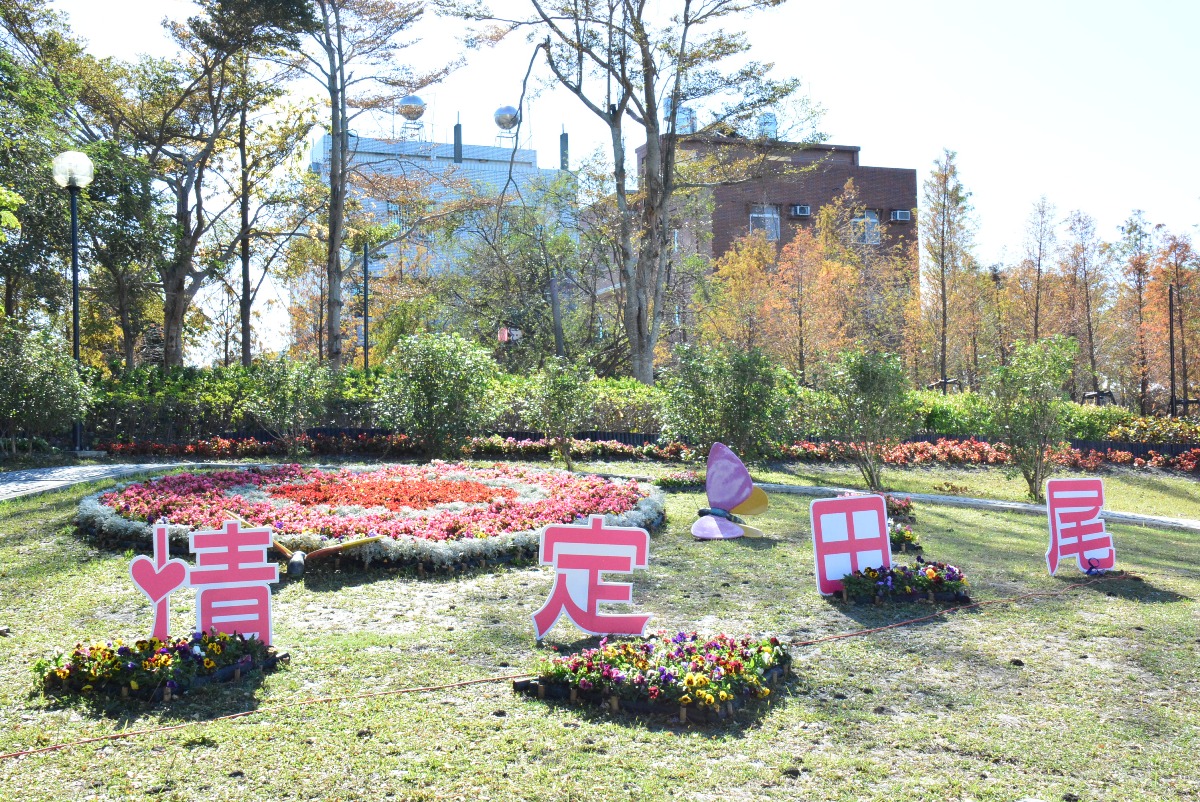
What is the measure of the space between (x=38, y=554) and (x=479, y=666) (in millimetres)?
4428

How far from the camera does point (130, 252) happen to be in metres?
18.0

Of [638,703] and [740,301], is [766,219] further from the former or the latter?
[638,703]

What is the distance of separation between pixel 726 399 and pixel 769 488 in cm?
136

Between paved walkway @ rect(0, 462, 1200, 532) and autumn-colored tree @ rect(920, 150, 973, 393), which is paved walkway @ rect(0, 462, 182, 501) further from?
autumn-colored tree @ rect(920, 150, 973, 393)

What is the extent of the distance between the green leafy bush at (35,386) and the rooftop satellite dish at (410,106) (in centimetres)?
1025

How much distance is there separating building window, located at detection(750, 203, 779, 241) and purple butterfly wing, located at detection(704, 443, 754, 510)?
105ft

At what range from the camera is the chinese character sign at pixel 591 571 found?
4.71 metres

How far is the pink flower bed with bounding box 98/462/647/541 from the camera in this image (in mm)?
7188

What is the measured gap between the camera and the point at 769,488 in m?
11.5

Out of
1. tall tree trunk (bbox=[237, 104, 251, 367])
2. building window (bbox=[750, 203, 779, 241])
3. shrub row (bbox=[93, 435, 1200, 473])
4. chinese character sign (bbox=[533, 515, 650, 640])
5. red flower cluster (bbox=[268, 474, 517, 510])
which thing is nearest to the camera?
chinese character sign (bbox=[533, 515, 650, 640])

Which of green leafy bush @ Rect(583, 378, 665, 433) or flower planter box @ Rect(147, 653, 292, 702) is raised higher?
green leafy bush @ Rect(583, 378, 665, 433)

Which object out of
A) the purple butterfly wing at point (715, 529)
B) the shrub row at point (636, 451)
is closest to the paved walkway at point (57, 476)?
the shrub row at point (636, 451)

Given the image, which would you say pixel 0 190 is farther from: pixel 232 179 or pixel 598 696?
pixel 232 179

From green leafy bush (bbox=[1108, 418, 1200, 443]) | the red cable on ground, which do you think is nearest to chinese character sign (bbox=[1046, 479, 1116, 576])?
the red cable on ground
